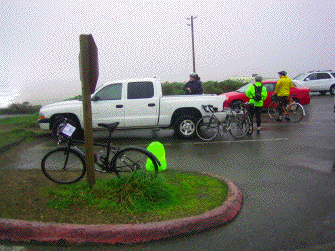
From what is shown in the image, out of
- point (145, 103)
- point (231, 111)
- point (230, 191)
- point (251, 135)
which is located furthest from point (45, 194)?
point (251, 135)

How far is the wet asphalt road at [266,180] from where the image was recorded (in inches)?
149

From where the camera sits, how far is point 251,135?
10.9 metres

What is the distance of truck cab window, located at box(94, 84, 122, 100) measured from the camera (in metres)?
10.2

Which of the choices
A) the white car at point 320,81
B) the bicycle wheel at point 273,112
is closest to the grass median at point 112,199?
the bicycle wheel at point 273,112

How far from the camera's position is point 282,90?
43.2 feet

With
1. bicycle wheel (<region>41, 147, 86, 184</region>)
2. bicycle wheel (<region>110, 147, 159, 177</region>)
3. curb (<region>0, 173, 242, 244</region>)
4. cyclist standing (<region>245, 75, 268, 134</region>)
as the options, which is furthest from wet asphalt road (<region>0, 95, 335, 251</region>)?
bicycle wheel (<region>41, 147, 86, 184</region>)

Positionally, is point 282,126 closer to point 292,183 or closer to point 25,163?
point 292,183

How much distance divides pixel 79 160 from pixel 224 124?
5602 mm

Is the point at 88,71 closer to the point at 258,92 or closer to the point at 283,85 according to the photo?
the point at 258,92

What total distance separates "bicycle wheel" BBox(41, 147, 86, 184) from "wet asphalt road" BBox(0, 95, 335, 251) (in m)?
1.88

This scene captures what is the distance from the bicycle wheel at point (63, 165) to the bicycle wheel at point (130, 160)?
52cm

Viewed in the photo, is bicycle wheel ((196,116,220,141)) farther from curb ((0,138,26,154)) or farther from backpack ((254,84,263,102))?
curb ((0,138,26,154))

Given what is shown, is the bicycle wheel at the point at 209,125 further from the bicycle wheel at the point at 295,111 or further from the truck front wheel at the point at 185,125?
the bicycle wheel at the point at 295,111

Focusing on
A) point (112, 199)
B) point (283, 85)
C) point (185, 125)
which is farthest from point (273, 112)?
point (112, 199)
